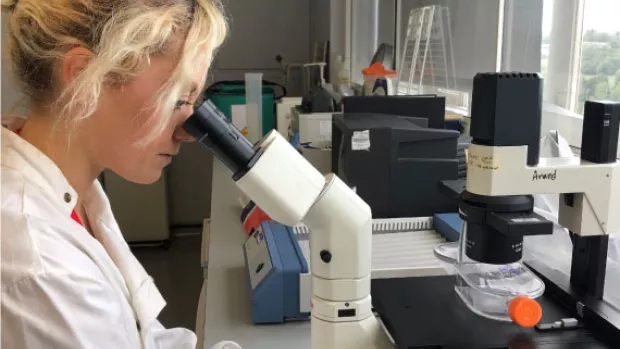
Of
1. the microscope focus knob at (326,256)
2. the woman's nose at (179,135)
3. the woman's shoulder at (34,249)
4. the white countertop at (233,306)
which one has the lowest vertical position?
the white countertop at (233,306)

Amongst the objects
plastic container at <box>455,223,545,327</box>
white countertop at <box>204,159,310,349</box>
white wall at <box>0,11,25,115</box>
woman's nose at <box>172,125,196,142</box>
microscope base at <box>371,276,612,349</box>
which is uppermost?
white wall at <box>0,11,25,115</box>

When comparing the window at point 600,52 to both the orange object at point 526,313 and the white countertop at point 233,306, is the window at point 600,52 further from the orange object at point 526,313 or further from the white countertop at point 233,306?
the white countertop at point 233,306

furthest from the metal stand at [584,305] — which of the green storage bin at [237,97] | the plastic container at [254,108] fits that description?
the green storage bin at [237,97]

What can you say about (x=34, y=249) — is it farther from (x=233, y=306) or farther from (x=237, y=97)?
(x=237, y=97)

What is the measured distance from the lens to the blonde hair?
2.49 ft

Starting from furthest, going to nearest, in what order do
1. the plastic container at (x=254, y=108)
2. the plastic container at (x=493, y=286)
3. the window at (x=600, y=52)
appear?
the plastic container at (x=254, y=108) → the window at (x=600, y=52) → the plastic container at (x=493, y=286)

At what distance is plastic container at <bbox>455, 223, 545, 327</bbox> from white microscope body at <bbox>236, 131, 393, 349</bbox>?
0.17 m

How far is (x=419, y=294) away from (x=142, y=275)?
18.8 inches

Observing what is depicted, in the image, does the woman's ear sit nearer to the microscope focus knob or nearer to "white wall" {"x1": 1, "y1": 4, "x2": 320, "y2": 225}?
the microscope focus knob

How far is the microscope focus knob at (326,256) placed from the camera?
2.46 feet

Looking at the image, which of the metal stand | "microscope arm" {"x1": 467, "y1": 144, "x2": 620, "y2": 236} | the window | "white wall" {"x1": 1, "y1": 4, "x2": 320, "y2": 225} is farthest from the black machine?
"white wall" {"x1": 1, "y1": 4, "x2": 320, "y2": 225}

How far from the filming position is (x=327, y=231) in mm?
742

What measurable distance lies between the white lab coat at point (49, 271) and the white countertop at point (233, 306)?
270 millimetres

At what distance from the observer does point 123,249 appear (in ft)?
3.43
